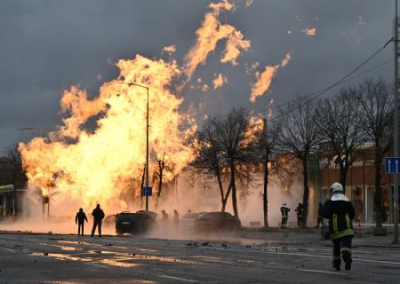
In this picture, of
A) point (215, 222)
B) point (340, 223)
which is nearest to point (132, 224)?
point (215, 222)

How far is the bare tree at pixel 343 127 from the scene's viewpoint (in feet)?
137

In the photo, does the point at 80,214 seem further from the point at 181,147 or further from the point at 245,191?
the point at 245,191

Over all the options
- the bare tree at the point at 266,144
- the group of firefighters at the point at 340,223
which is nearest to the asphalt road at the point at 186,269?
the group of firefighters at the point at 340,223

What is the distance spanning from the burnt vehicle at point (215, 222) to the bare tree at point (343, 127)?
6986mm

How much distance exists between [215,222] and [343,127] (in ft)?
33.3

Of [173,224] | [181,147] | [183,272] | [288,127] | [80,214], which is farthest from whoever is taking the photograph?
[181,147]

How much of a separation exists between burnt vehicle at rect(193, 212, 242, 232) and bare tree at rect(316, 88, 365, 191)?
22.9ft

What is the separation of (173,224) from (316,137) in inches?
430

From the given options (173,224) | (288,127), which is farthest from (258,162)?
(173,224)

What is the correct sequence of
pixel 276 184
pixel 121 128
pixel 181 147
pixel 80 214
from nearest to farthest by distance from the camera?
pixel 80 214 → pixel 121 128 → pixel 181 147 → pixel 276 184

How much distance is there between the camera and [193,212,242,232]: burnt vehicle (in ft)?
128

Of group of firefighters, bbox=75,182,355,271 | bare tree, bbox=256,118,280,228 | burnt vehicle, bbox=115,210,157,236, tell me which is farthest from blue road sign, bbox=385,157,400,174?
bare tree, bbox=256,118,280,228

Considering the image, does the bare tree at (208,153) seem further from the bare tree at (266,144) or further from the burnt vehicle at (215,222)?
the burnt vehicle at (215,222)

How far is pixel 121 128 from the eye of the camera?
5747 cm
